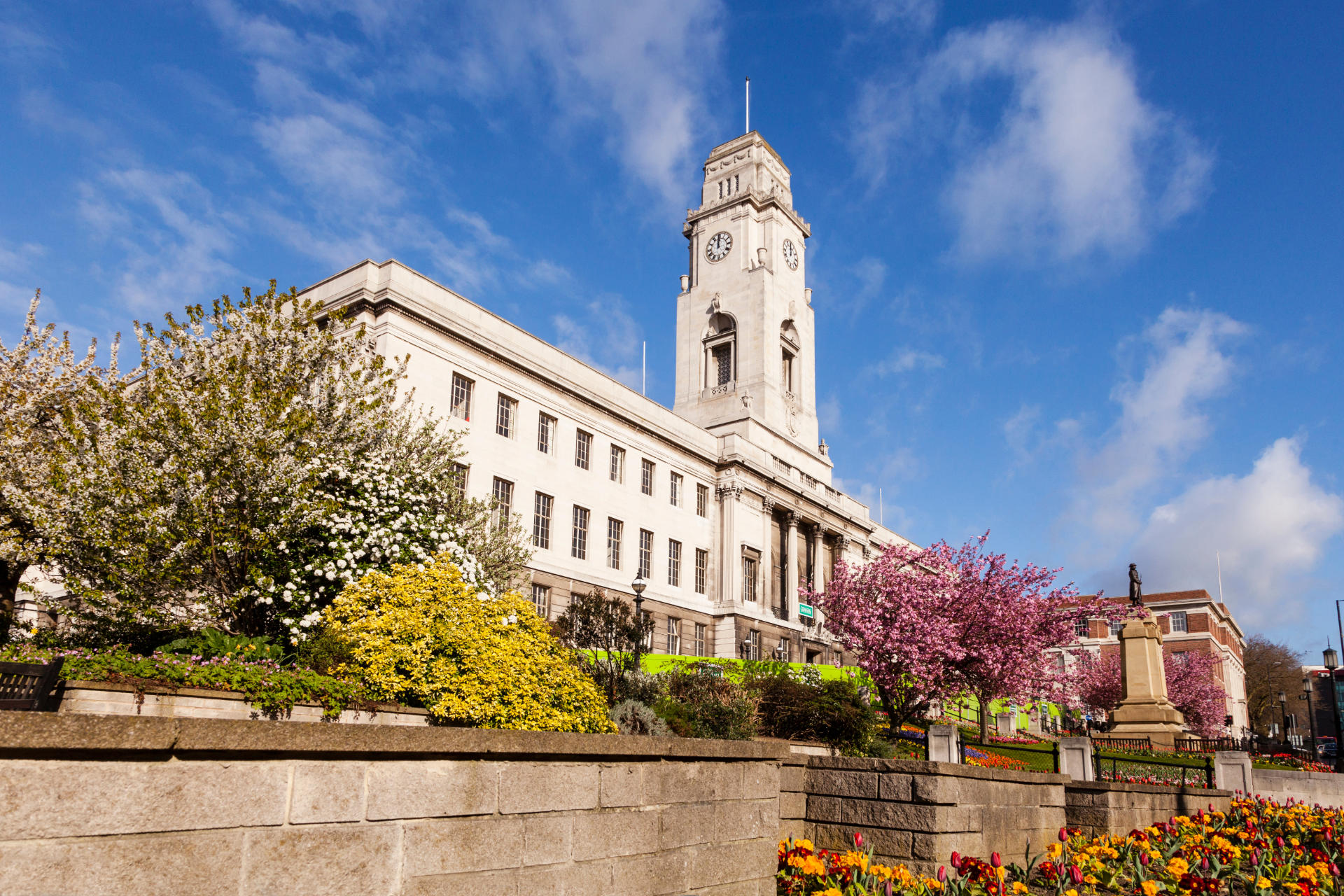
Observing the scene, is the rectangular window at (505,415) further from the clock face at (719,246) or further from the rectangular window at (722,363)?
the clock face at (719,246)

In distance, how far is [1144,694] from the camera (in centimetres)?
3469

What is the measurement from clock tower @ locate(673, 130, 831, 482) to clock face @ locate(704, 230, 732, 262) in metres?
0.07

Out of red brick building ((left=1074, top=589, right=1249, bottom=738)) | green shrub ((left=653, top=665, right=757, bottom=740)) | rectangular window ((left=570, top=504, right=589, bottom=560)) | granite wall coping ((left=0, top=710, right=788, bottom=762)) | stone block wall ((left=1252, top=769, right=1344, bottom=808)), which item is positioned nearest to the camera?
granite wall coping ((left=0, top=710, right=788, bottom=762))

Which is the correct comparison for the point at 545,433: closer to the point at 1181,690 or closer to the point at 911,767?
the point at 911,767

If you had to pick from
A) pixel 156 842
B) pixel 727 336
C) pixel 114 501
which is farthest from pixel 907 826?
pixel 727 336

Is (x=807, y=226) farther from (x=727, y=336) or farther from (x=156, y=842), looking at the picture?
(x=156, y=842)

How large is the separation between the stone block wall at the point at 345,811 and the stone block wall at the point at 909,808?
2523 millimetres

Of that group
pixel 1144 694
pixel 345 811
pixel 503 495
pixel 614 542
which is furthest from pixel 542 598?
pixel 345 811

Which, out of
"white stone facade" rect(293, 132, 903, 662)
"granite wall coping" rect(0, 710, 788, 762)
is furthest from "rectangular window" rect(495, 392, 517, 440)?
"granite wall coping" rect(0, 710, 788, 762)

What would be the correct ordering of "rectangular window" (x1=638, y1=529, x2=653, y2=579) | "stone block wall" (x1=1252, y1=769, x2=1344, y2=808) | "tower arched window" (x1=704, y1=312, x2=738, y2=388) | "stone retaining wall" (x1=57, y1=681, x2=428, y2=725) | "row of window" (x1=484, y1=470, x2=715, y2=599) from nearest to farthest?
1. "stone retaining wall" (x1=57, y1=681, x2=428, y2=725)
2. "stone block wall" (x1=1252, y1=769, x2=1344, y2=808)
3. "row of window" (x1=484, y1=470, x2=715, y2=599)
4. "rectangular window" (x1=638, y1=529, x2=653, y2=579)
5. "tower arched window" (x1=704, y1=312, x2=738, y2=388)

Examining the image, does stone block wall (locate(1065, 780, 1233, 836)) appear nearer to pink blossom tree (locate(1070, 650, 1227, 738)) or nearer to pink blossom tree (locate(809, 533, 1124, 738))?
pink blossom tree (locate(809, 533, 1124, 738))

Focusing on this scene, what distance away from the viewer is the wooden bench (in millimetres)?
9648

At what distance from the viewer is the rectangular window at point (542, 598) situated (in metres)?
39.6

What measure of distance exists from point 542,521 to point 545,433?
421 cm
